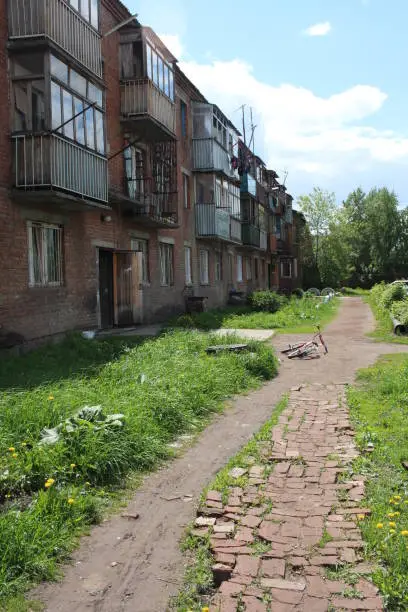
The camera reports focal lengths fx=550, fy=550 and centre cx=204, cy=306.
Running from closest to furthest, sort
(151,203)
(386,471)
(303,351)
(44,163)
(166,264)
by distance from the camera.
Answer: (386,471) → (44,163) → (303,351) → (151,203) → (166,264)

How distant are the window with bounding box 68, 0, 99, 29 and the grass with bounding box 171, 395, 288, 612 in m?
11.1

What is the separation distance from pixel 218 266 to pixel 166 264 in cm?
661

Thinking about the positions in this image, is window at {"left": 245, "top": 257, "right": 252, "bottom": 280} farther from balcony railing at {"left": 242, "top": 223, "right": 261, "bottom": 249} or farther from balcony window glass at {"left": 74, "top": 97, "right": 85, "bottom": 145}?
balcony window glass at {"left": 74, "top": 97, "right": 85, "bottom": 145}

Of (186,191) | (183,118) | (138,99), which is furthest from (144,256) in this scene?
(183,118)

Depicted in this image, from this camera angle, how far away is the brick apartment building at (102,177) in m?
11.0

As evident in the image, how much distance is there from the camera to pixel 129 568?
3.52m

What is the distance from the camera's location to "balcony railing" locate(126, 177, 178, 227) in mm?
16344

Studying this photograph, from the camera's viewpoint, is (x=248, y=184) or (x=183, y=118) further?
(x=248, y=184)

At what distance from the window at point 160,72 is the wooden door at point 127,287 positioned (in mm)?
5331

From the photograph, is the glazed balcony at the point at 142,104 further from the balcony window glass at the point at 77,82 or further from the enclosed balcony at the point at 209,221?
the enclosed balcony at the point at 209,221

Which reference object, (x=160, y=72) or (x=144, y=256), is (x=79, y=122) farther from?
(x=144, y=256)

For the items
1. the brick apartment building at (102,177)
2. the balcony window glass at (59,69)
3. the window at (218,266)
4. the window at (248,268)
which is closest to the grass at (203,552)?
the brick apartment building at (102,177)

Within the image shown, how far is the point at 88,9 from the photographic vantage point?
13.0 metres

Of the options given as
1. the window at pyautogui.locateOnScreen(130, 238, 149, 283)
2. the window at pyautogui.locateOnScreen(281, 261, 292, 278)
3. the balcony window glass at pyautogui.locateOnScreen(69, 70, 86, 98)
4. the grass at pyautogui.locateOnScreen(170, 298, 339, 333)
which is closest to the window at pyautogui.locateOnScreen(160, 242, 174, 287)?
the window at pyautogui.locateOnScreen(130, 238, 149, 283)
